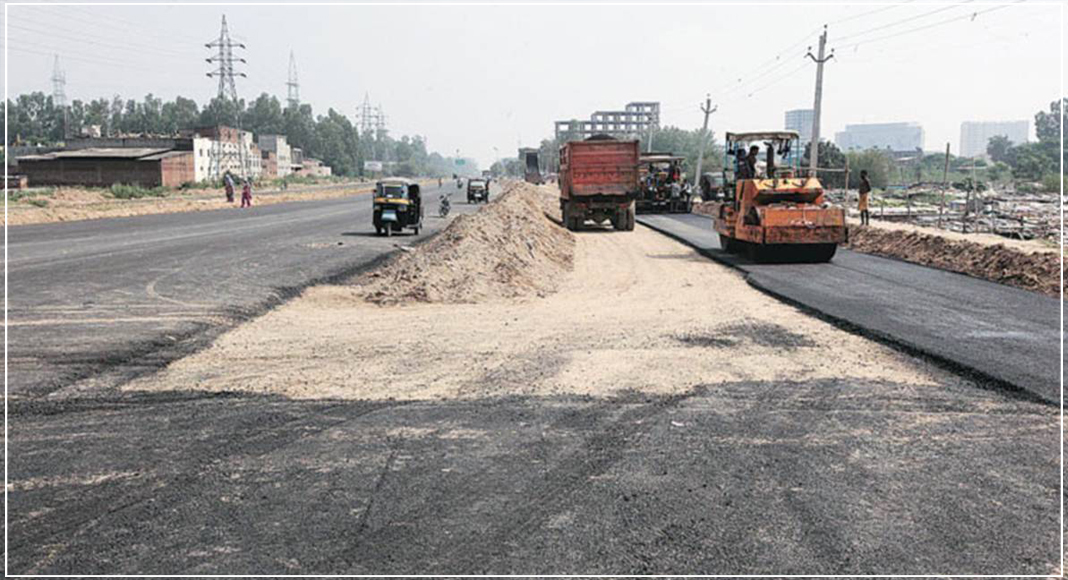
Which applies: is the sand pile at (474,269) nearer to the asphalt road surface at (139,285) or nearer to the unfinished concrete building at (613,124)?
the asphalt road surface at (139,285)

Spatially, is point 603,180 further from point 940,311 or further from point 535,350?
point 535,350

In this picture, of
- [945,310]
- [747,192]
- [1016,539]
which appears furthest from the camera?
[747,192]

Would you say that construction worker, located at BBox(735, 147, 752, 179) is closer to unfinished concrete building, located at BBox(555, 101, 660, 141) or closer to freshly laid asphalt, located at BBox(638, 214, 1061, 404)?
freshly laid asphalt, located at BBox(638, 214, 1061, 404)

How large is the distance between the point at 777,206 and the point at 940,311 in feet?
19.6

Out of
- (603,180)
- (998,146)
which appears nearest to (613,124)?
(998,146)

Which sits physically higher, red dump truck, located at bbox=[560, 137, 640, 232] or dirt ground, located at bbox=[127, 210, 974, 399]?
red dump truck, located at bbox=[560, 137, 640, 232]

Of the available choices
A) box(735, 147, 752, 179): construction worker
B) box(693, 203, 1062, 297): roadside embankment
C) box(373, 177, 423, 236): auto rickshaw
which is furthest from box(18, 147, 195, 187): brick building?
box(735, 147, 752, 179): construction worker

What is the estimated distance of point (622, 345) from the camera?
381 inches

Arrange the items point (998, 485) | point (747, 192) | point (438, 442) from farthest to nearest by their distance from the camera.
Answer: point (747, 192) → point (438, 442) → point (998, 485)

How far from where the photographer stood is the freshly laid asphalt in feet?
27.9

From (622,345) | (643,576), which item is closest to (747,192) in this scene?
(622,345)

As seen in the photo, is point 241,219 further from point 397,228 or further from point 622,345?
point 622,345

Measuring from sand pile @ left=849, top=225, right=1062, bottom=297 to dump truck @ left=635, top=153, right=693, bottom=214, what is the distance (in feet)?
54.1

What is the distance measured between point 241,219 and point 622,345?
3154 cm
